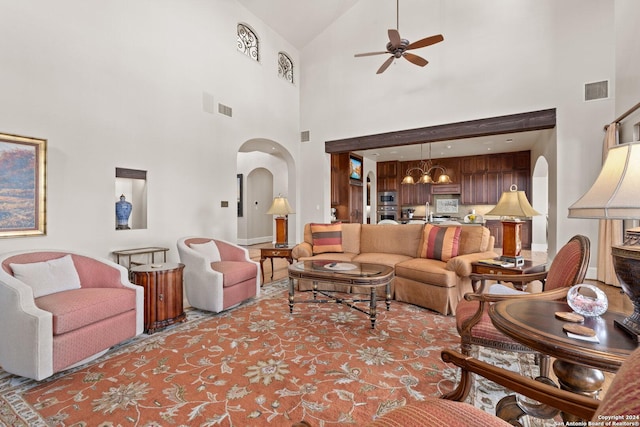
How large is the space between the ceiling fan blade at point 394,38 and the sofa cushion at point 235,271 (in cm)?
360

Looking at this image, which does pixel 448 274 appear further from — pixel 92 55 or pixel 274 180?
pixel 274 180

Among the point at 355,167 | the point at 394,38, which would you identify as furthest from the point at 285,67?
the point at 394,38

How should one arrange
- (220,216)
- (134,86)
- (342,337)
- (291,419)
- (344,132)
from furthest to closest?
(344,132)
(220,216)
(134,86)
(342,337)
(291,419)

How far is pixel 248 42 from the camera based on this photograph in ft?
20.1

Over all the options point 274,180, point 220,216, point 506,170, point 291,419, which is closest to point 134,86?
point 220,216

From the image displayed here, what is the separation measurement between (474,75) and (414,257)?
11.8 ft

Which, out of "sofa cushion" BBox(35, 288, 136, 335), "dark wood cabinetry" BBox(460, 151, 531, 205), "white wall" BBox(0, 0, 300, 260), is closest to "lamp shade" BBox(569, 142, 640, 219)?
"sofa cushion" BBox(35, 288, 136, 335)

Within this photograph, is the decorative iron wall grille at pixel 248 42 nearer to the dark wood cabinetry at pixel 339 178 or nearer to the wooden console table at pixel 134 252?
the dark wood cabinetry at pixel 339 178

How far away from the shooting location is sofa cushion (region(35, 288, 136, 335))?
2.10 metres

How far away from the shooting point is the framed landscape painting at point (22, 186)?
2.98 metres

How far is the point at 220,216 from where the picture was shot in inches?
214

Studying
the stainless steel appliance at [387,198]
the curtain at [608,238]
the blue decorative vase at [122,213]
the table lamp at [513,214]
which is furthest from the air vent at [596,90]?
the blue decorative vase at [122,213]

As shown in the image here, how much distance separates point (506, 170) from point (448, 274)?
7.04 metres

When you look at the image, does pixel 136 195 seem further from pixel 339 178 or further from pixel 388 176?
pixel 388 176
